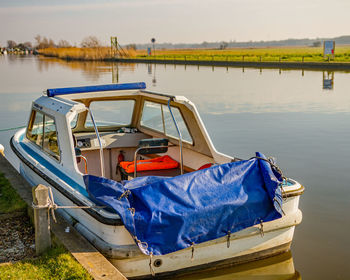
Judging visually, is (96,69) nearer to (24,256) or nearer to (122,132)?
(122,132)

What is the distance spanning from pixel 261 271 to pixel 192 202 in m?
1.60

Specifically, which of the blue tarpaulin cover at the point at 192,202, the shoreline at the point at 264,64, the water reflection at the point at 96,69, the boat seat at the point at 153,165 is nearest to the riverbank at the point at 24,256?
the blue tarpaulin cover at the point at 192,202

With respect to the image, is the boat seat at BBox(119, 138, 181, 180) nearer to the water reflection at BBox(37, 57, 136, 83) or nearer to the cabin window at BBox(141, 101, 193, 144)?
the cabin window at BBox(141, 101, 193, 144)

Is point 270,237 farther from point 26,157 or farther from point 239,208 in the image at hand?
point 26,157

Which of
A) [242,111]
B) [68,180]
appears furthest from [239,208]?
[242,111]

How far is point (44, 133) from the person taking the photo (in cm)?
763

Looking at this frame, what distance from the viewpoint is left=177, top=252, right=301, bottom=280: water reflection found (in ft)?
19.2

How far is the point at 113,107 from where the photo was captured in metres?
8.69

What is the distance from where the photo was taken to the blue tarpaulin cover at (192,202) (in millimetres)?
5145

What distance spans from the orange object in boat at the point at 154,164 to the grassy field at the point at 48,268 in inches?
94.0

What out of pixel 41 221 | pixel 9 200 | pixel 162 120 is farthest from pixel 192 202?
pixel 9 200

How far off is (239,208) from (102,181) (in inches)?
63.1

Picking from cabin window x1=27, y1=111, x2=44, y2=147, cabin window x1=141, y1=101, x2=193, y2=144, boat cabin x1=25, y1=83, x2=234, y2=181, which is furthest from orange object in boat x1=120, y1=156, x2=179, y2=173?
cabin window x1=27, y1=111, x2=44, y2=147

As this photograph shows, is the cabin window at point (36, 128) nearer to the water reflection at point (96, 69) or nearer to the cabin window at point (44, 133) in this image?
the cabin window at point (44, 133)
